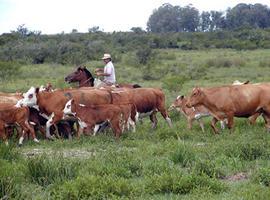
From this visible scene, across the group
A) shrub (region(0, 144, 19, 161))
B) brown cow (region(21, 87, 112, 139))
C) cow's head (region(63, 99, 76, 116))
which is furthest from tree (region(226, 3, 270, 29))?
shrub (region(0, 144, 19, 161))

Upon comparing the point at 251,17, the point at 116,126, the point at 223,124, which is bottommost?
the point at 251,17

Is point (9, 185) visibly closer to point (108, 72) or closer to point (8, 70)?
point (108, 72)

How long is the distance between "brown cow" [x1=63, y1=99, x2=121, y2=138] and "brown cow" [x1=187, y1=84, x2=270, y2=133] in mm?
2562

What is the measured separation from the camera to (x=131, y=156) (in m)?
9.80

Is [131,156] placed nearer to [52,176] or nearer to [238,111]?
[52,176]

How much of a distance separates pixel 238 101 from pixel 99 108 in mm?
3561

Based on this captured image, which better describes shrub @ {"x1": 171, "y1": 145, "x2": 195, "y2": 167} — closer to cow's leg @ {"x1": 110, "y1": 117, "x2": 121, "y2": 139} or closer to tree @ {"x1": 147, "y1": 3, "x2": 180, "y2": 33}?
cow's leg @ {"x1": 110, "y1": 117, "x2": 121, "y2": 139}

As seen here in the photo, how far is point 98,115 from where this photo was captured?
12742 millimetres

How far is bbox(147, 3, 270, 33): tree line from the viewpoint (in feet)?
373

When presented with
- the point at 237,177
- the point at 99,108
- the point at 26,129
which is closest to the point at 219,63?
the point at 99,108

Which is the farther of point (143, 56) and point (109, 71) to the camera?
point (143, 56)

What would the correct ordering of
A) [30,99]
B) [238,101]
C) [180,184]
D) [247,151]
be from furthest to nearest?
[238,101] < [30,99] < [247,151] < [180,184]

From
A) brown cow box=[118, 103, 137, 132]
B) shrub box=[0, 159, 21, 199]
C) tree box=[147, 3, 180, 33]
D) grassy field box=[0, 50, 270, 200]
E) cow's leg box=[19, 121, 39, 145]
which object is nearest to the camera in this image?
shrub box=[0, 159, 21, 199]

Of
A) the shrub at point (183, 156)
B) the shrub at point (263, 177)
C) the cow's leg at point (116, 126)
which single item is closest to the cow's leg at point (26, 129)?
the cow's leg at point (116, 126)
